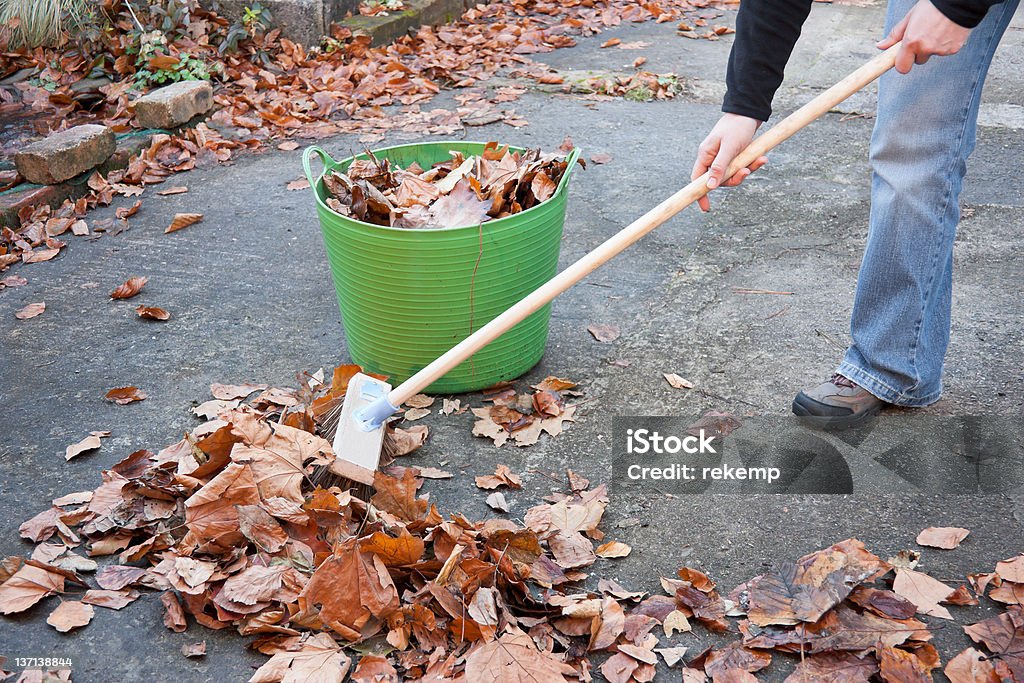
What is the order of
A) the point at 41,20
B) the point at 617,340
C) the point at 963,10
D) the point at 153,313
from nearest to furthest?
1. the point at 963,10
2. the point at 617,340
3. the point at 153,313
4. the point at 41,20

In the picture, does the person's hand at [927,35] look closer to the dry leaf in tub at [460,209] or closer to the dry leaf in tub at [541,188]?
the dry leaf in tub at [541,188]

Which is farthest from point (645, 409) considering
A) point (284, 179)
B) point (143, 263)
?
point (284, 179)

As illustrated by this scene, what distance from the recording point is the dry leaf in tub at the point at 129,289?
324 cm

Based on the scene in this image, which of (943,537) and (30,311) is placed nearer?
(943,537)

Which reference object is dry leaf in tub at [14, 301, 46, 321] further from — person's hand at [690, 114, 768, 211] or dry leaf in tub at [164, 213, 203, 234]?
person's hand at [690, 114, 768, 211]

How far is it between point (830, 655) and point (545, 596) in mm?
593

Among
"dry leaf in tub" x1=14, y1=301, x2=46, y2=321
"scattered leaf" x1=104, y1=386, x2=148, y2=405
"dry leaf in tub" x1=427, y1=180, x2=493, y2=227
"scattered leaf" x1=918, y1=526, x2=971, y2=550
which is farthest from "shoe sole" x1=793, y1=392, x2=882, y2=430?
"dry leaf in tub" x1=14, y1=301, x2=46, y2=321

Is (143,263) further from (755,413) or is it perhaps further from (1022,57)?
(1022,57)

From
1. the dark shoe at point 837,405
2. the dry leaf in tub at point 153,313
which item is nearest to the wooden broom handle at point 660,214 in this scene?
the dark shoe at point 837,405

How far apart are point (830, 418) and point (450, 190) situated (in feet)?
4.12

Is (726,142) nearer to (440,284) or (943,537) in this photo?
(440,284)

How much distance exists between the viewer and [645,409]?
8.55ft

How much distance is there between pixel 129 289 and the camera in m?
3.25

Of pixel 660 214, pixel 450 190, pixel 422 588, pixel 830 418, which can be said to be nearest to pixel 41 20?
pixel 450 190
